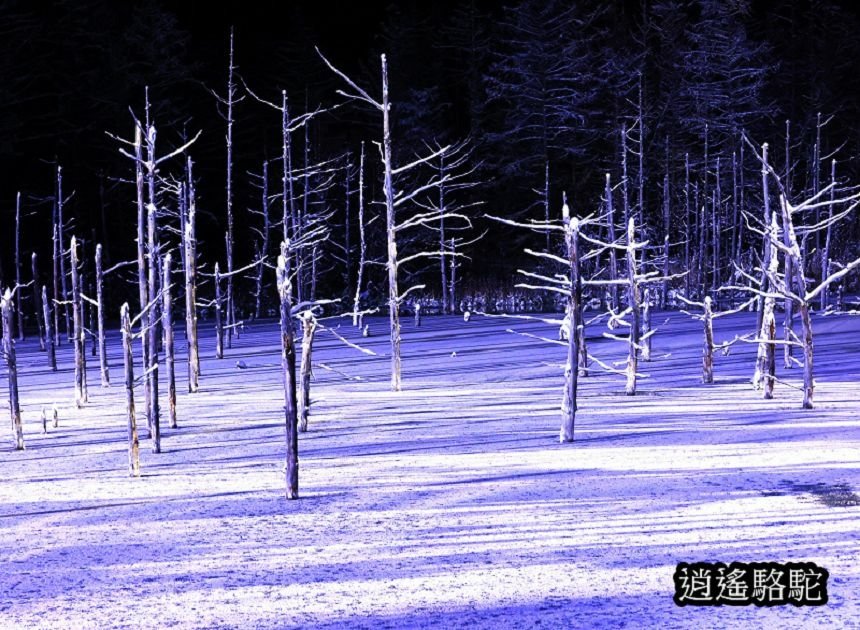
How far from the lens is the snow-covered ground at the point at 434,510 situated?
31.8ft

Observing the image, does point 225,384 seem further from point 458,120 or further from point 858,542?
point 458,120

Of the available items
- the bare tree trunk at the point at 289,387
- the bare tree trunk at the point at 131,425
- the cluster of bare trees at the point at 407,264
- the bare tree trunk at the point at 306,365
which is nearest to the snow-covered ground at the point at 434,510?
the bare tree trunk at the point at 131,425

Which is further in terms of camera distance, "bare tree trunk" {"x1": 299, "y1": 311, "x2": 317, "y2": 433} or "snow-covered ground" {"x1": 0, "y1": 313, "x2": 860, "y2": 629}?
"bare tree trunk" {"x1": 299, "y1": 311, "x2": 317, "y2": 433}

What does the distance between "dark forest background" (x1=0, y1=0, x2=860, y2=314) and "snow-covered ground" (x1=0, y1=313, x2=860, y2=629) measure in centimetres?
2746

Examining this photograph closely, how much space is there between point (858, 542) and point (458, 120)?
51.7 metres

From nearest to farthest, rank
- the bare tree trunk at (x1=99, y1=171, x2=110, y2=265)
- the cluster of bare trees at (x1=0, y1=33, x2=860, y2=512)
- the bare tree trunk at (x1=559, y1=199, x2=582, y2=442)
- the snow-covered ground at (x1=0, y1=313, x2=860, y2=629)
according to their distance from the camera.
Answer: the snow-covered ground at (x1=0, y1=313, x2=860, y2=629) → the bare tree trunk at (x1=559, y1=199, x2=582, y2=442) → the cluster of bare trees at (x1=0, y1=33, x2=860, y2=512) → the bare tree trunk at (x1=99, y1=171, x2=110, y2=265)

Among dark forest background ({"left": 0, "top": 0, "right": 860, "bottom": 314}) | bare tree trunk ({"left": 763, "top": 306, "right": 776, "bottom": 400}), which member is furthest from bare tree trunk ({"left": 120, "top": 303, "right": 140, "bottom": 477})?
dark forest background ({"left": 0, "top": 0, "right": 860, "bottom": 314})

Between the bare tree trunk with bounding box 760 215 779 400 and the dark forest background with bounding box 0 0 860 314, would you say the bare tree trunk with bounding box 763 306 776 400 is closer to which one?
the bare tree trunk with bounding box 760 215 779 400

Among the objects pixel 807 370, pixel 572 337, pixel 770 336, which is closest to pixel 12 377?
pixel 572 337

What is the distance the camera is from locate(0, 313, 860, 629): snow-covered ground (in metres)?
9.69

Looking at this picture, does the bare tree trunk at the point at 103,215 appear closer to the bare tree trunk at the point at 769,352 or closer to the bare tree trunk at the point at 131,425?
the bare tree trunk at the point at 131,425

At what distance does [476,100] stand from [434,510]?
46140 millimetres

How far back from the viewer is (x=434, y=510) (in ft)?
43.8

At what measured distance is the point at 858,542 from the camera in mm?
11297
